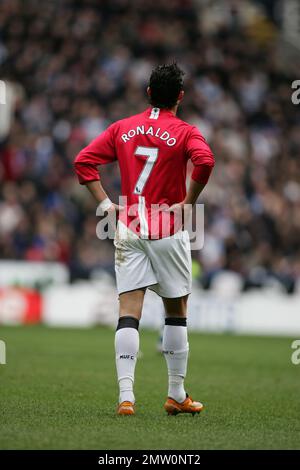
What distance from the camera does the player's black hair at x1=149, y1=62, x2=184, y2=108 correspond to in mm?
6859

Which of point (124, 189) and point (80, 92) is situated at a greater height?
point (80, 92)

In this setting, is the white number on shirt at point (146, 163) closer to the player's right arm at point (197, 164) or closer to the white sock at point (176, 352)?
the player's right arm at point (197, 164)

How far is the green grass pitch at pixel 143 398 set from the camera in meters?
5.71

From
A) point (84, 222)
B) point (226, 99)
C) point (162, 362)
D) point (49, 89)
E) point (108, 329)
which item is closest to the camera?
point (162, 362)

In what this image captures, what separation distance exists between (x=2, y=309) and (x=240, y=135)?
6.86 metres

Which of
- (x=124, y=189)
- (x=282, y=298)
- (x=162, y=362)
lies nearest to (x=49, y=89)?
(x=282, y=298)

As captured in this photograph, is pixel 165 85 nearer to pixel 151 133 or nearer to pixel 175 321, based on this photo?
pixel 151 133

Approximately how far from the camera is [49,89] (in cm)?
2073

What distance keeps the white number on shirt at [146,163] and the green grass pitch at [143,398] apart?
1565 mm

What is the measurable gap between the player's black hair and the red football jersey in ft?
0.35

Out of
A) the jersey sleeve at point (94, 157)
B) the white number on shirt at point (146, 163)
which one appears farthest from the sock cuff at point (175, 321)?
the jersey sleeve at point (94, 157)

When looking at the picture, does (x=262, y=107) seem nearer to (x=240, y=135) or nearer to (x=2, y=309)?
(x=240, y=135)

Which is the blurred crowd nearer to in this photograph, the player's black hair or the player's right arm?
the player's black hair

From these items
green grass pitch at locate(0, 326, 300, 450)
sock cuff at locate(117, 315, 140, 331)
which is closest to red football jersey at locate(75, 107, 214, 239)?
sock cuff at locate(117, 315, 140, 331)
